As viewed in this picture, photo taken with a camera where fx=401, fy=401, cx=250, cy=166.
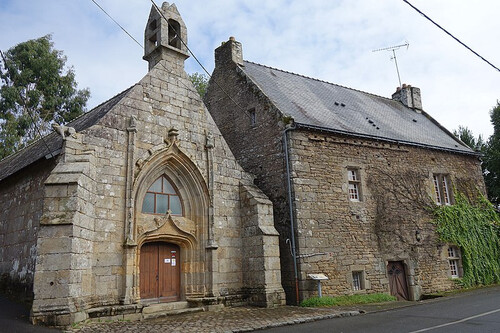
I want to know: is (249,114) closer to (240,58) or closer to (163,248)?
(240,58)

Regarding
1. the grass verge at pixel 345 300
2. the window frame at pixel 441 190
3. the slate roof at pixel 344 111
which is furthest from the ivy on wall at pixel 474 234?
the grass verge at pixel 345 300

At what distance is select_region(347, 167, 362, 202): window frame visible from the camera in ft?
46.1

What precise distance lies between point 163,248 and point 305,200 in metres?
4.59

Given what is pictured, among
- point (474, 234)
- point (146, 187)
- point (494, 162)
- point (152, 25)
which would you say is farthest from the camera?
point (494, 162)

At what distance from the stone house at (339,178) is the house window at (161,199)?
3.49 m

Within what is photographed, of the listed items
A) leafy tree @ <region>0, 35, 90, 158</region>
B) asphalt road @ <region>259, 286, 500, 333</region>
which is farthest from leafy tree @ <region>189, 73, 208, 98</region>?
asphalt road @ <region>259, 286, 500, 333</region>

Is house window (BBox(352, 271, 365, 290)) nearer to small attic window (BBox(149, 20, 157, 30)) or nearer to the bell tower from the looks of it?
the bell tower

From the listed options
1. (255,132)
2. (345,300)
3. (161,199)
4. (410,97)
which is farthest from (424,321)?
(410,97)

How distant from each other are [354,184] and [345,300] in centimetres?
412

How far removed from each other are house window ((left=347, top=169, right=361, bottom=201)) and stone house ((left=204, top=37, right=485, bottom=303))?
0.12 ft

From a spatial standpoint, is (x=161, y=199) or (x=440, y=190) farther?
(x=440, y=190)

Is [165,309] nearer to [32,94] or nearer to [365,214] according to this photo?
[365,214]

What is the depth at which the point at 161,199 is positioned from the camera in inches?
440

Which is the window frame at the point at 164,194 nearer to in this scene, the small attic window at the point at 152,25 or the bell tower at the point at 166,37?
the bell tower at the point at 166,37
